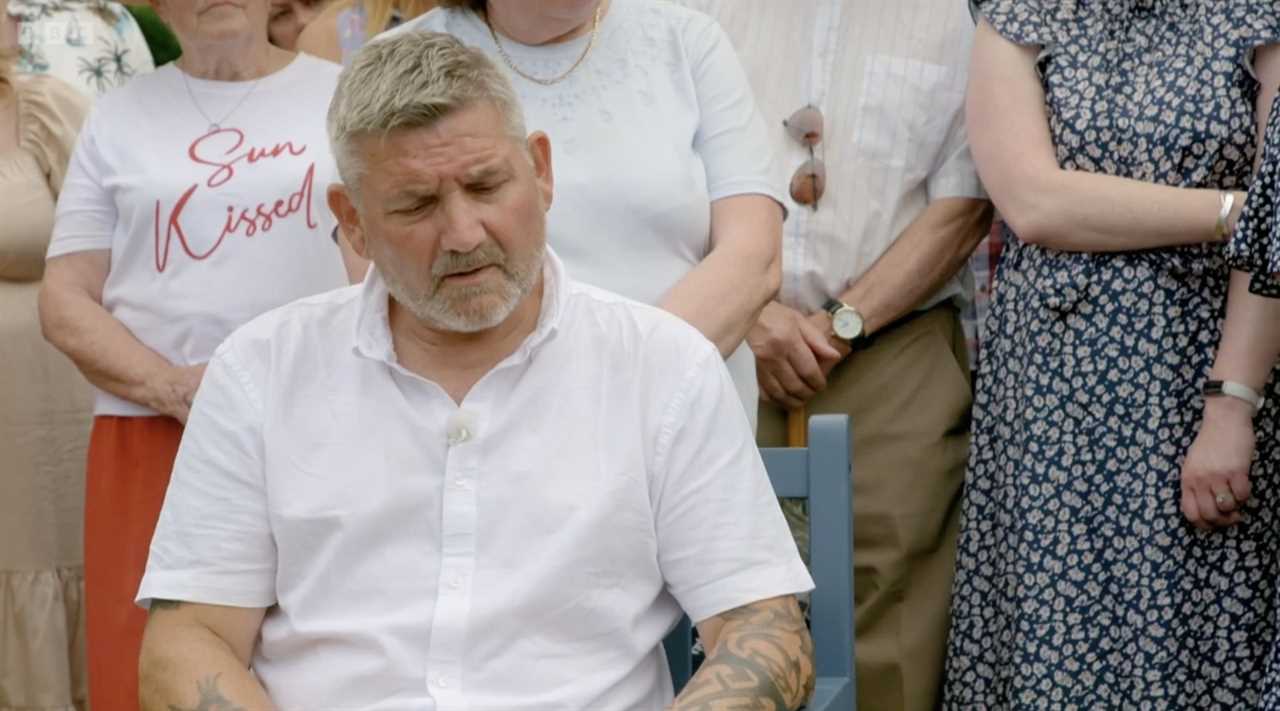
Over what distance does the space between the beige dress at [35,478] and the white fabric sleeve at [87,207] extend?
53 cm

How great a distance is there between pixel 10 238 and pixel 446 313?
1.71 m

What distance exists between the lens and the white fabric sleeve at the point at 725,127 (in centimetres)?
320

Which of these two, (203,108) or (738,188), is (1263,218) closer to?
(738,188)

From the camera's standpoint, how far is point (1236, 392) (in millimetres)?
3000

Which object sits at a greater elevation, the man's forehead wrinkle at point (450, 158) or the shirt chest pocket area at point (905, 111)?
the man's forehead wrinkle at point (450, 158)

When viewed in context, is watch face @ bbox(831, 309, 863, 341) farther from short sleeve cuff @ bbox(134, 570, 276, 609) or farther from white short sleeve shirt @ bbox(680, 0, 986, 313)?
short sleeve cuff @ bbox(134, 570, 276, 609)

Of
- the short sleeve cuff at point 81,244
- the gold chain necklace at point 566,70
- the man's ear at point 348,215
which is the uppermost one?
the gold chain necklace at point 566,70

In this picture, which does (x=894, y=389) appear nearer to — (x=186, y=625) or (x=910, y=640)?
(x=910, y=640)

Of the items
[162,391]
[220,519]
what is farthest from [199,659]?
[162,391]

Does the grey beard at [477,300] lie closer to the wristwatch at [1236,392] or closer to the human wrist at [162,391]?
the human wrist at [162,391]

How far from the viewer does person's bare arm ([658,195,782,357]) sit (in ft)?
10.0

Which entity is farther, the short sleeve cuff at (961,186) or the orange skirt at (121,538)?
the short sleeve cuff at (961,186)

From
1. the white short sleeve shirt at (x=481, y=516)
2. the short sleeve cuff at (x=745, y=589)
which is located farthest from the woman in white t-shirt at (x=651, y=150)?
the short sleeve cuff at (x=745, y=589)

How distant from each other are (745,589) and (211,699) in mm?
645
